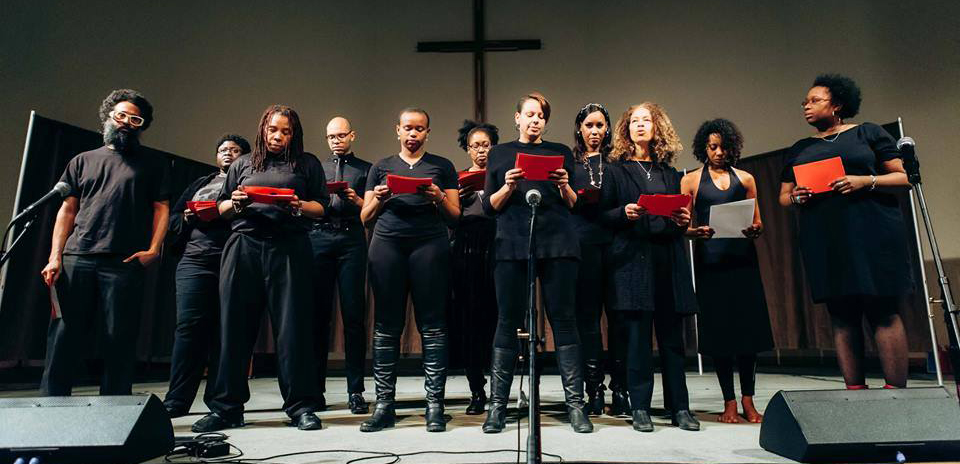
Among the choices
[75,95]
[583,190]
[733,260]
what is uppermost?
[75,95]

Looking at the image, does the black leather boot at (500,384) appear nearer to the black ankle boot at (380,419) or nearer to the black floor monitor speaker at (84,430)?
the black ankle boot at (380,419)

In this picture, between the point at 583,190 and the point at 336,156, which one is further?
the point at 336,156

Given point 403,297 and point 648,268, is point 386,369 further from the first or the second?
point 648,268

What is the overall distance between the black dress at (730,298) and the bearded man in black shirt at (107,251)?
8.45ft

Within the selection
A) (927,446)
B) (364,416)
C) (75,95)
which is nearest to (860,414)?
(927,446)

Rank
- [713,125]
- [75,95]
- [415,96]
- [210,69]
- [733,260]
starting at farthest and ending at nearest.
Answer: [415,96], [210,69], [75,95], [713,125], [733,260]

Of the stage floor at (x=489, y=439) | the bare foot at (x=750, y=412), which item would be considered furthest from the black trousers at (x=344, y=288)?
the bare foot at (x=750, y=412)

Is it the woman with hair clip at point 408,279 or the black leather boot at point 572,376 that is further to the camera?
the woman with hair clip at point 408,279

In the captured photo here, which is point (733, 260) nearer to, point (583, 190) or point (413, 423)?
point (583, 190)

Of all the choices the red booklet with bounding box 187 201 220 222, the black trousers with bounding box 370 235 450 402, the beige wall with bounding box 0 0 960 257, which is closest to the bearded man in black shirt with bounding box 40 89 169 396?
the red booklet with bounding box 187 201 220 222

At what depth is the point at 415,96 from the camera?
6.90 metres

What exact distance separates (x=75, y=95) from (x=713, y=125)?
5.62 metres

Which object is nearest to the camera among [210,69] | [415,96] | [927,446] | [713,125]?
[927,446]

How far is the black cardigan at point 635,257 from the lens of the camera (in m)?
2.69
